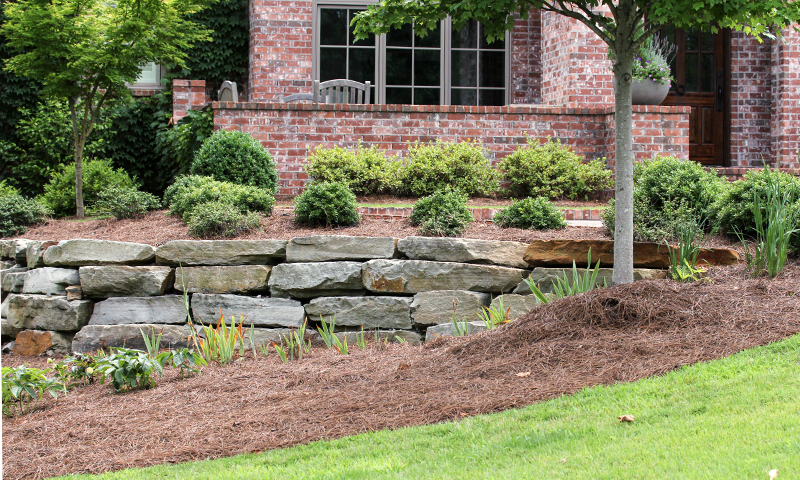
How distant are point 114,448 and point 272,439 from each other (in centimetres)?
79

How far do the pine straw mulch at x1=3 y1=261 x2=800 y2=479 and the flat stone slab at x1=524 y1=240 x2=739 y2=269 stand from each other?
2.57 feet

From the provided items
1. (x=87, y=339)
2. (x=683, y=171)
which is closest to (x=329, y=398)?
(x=87, y=339)

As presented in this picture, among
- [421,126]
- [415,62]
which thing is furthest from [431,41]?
[421,126]

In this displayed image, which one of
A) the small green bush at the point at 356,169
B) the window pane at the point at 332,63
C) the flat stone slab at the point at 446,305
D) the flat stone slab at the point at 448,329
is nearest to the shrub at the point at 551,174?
the small green bush at the point at 356,169

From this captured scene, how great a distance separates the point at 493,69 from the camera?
36.7ft

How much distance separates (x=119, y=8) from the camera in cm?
713

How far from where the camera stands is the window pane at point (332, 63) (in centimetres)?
1087

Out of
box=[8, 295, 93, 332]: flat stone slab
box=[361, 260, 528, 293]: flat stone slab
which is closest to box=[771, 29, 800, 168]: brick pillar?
box=[361, 260, 528, 293]: flat stone slab

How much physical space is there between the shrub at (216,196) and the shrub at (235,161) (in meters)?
0.36

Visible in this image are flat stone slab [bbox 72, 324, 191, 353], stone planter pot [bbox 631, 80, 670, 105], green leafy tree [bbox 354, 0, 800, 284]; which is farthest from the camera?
stone planter pot [bbox 631, 80, 670, 105]

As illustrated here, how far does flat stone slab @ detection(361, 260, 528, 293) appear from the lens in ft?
17.5

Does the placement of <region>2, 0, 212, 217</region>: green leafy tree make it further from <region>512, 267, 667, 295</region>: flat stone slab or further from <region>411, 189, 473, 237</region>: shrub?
<region>512, 267, 667, 295</region>: flat stone slab

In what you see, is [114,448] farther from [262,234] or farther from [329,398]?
[262,234]

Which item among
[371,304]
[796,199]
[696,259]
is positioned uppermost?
[796,199]
